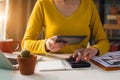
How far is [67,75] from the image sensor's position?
3.46 feet

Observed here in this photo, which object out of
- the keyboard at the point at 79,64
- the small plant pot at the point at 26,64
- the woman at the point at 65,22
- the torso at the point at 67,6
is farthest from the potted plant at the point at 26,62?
the torso at the point at 67,6

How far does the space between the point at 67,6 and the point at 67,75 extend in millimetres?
716

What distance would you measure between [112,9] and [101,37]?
1.27 metres

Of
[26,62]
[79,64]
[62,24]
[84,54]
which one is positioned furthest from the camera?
[62,24]

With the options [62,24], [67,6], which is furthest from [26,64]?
[67,6]

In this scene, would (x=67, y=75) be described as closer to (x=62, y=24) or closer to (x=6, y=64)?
(x=6, y=64)

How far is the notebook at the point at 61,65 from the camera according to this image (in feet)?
3.76

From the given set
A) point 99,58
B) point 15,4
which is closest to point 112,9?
point 15,4

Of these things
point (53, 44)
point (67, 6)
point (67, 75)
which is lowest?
point (67, 75)

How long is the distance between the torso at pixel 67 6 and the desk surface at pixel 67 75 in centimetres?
59

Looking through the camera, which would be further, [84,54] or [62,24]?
[62,24]

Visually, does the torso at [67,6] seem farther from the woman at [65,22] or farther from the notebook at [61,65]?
the notebook at [61,65]

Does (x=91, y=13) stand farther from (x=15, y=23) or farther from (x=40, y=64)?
(x=15, y=23)

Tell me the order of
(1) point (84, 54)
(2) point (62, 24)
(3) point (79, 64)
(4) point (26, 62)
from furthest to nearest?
1. (2) point (62, 24)
2. (1) point (84, 54)
3. (3) point (79, 64)
4. (4) point (26, 62)
